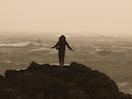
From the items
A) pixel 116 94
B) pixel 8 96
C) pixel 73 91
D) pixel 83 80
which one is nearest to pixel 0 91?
pixel 8 96

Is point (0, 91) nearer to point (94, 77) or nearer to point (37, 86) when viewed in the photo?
point (37, 86)

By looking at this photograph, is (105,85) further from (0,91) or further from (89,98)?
(0,91)

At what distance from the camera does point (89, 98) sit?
12.7m

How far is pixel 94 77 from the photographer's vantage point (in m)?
14.3

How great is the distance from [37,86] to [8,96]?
5.71 feet

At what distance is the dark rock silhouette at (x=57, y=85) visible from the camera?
40.7 feet

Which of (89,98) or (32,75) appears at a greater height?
(32,75)

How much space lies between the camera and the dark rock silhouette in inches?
489

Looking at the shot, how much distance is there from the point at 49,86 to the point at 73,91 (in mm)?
1238

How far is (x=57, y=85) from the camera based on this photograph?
13164 mm

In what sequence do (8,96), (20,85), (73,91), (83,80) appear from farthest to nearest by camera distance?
(83,80) < (20,85) < (73,91) < (8,96)

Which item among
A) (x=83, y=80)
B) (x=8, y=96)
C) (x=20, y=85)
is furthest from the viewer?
(x=83, y=80)

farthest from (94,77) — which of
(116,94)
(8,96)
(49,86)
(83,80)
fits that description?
(8,96)

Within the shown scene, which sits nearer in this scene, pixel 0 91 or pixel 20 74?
pixel 0 91
